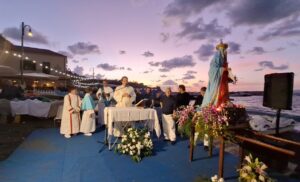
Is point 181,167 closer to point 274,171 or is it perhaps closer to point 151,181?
point 151,181

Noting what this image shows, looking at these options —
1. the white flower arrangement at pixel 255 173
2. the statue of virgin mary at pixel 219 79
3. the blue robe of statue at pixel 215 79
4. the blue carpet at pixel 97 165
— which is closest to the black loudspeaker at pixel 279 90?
the statue of virgin mary at pixel 219 79

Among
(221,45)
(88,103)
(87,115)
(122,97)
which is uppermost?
(221,45)

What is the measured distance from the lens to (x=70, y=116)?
917cm

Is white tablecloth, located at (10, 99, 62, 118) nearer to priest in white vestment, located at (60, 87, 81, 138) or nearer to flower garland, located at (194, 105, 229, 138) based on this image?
priest in white vestment, located at (60, 87, 81, 138)

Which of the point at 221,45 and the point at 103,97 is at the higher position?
the point at 221,45

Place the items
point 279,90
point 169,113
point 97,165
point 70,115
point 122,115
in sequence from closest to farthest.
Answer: point 97,165
point 279,90
point 122,115
point 169,113
point 70,115

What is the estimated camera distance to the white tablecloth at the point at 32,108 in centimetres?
1164

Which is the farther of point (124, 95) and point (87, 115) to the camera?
point (87, 115)

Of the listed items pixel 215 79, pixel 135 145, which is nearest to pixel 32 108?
pixel 135 145

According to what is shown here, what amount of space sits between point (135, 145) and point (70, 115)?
3.63 meters

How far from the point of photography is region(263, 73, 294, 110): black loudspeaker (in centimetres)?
563

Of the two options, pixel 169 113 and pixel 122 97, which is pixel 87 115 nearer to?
pixel 122 97

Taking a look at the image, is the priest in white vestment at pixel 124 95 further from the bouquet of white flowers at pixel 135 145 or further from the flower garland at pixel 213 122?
the flower garland at pixel 213 122

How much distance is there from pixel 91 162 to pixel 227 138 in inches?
124
